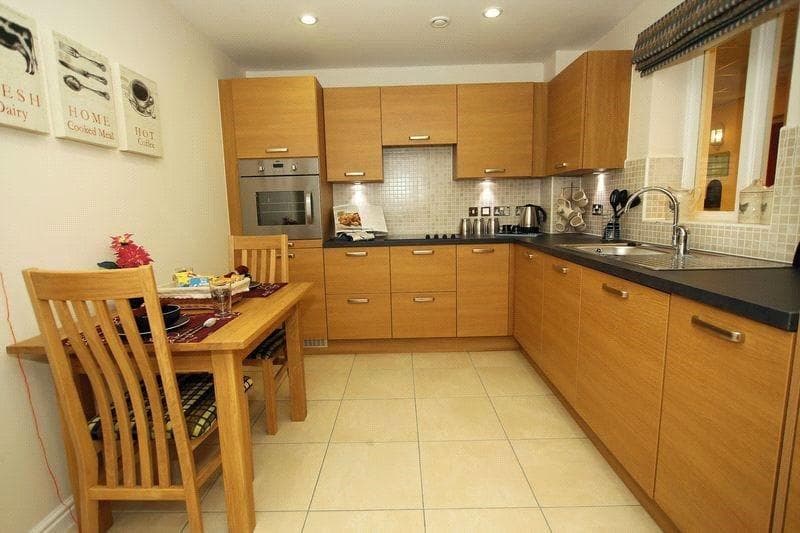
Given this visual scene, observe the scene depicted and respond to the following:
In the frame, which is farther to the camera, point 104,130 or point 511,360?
point 511,360

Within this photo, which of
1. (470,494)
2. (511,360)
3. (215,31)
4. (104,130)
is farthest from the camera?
(511,360)

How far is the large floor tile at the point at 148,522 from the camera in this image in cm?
139

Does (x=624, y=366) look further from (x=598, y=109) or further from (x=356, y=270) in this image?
(x=356, y=270)

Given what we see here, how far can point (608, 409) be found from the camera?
1572mm

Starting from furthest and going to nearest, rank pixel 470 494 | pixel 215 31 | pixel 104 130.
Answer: pixel 215 31
pixel 104 130
pixel 470 494

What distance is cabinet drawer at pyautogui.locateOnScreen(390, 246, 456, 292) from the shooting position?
289 centimetres

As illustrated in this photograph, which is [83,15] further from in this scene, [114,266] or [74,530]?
[74,530]

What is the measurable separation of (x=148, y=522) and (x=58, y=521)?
302 millimetres

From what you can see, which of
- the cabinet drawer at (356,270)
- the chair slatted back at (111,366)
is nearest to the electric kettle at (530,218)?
the cabinet drawer at (356,270)

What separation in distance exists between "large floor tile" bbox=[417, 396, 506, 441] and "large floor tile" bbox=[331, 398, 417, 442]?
0.07m

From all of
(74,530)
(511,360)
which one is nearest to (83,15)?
(74,530)

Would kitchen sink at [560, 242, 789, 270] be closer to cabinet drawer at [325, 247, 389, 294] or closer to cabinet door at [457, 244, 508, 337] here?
cabinet door at [457, 244, 508, 337]

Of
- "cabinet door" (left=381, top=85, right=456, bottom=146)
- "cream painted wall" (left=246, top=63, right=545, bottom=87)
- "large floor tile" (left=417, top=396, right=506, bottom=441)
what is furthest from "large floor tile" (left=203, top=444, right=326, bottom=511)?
"cream painted wall" (left=246, top=63, right=545, bottom=87)

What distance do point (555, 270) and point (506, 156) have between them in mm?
1319
